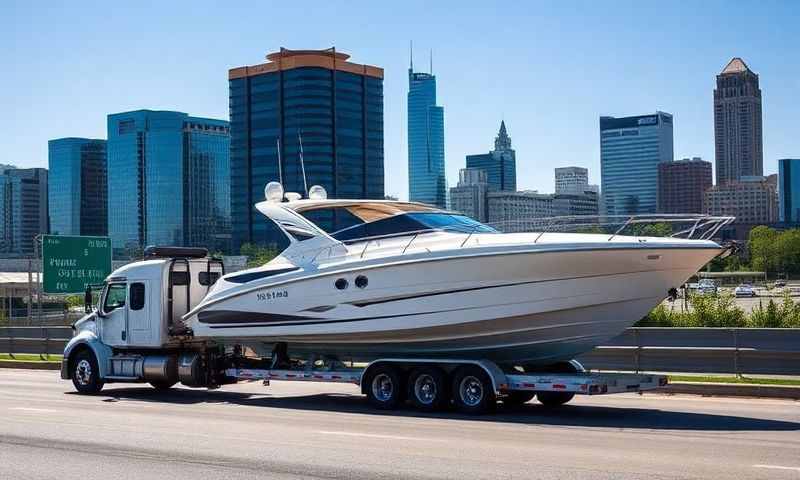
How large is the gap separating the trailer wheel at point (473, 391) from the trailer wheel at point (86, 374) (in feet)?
28.9

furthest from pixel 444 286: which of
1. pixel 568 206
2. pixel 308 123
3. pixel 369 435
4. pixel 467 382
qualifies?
pixel 308 123

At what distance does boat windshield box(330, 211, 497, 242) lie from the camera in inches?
701

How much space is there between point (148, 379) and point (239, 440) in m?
8.18

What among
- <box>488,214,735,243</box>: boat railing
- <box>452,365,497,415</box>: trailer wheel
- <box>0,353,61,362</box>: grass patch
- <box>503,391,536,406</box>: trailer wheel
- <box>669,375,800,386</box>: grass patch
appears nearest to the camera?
<box>452,365,497,415</box>: trailer wheel

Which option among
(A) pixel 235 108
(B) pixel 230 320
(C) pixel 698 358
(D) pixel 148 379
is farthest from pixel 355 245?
(A) pixel 235 108

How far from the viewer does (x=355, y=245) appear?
59.4 ft

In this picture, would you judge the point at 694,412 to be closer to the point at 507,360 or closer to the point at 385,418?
the point at 507,360

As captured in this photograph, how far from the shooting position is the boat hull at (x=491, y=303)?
1600cm

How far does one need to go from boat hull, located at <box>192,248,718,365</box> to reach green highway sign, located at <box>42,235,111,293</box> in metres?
19.8

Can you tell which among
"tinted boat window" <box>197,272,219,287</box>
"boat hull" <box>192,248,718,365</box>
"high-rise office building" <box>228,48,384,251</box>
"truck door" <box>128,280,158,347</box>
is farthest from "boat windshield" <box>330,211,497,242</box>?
"high-rise office building" <box>228,48,384,251</box>

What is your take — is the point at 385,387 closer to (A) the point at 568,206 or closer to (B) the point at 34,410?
(B) the point at 34,410

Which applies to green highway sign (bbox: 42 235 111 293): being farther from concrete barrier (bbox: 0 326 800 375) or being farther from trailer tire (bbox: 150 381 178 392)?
concrete barrier (bbox: 0 326 800 375)

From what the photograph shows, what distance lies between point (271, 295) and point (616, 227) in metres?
6.30

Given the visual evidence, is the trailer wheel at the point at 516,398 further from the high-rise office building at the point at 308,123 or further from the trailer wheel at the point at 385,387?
the high-rise office building at the point at 308,123
